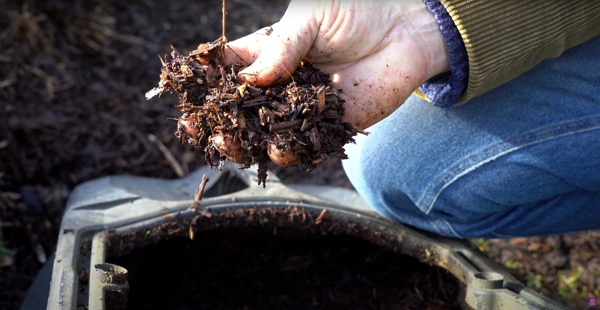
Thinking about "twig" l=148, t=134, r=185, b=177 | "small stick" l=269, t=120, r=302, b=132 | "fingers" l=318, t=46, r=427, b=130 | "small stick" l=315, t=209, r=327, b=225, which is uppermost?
"twig" l=148, t=134, r=185, b=177

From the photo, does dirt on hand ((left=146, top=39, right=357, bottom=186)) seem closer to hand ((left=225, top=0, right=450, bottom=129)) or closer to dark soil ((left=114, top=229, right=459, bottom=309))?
hand ((left=225, top=0, right=450, bottom=129))

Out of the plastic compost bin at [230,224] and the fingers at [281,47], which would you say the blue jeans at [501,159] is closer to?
the plastic compost bin at [230,224]

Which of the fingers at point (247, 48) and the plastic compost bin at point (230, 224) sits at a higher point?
the fingers at point (247, 48)

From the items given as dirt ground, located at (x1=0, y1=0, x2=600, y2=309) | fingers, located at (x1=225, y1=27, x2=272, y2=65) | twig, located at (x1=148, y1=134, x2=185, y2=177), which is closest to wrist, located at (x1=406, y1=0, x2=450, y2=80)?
fingers, located at (x1=225, y1=27, x2=272, y2=65)

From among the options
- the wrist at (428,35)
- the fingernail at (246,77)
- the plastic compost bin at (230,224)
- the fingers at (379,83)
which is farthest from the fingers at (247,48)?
the plastic compost bin at (230,224)

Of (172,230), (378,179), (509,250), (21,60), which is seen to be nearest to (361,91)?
(378,179)
